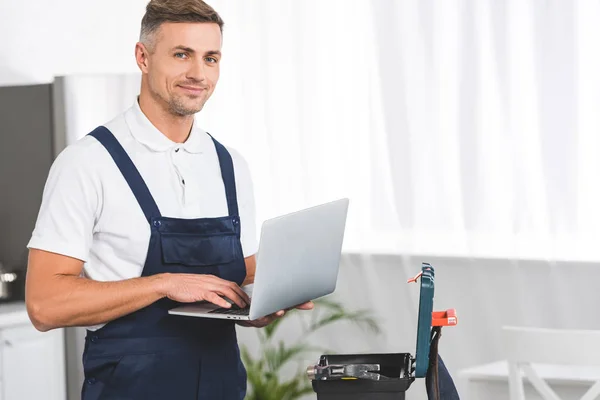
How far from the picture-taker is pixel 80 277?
1.89 m

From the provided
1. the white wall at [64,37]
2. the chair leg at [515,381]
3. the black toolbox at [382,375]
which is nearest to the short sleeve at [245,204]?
the black toolbox at [382,375]

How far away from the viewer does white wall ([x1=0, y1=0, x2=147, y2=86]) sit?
14.6 feet

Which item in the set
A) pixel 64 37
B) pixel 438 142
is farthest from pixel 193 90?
pixel 64 37

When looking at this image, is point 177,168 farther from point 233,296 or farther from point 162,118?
point 233,296

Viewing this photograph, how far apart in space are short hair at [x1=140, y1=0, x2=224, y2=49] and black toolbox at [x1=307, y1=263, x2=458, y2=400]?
2.54ft

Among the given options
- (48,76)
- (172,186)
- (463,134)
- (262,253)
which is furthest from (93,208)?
(48,76)

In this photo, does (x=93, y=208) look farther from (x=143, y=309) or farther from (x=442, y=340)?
(x=442, y=340)

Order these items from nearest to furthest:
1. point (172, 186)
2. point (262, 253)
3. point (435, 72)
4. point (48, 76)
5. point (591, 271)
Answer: point (262, 253) < point (172, 186) < point (591, 271) < point (435, 72) < point (48, 76)

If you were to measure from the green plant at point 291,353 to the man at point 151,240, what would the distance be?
7.28 ft

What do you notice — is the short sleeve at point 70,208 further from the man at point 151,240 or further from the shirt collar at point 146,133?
the shirt collar at point 146,133

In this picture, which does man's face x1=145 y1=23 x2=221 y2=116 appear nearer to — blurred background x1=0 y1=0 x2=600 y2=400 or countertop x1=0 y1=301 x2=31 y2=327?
blurred background x1=0 y1=0 x2=600 y2=400

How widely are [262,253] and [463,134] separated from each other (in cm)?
260

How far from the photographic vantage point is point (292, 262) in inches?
68.7

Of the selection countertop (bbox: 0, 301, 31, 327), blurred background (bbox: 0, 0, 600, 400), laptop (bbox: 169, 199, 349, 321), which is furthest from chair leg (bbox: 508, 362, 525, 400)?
countertop (bbox: 0, 301, 31, 327)
